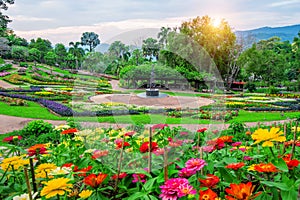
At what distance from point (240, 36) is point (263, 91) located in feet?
24.5

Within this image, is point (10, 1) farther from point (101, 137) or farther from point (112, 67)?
point (101, 137)

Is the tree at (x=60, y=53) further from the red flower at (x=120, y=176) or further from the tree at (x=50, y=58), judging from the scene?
the red flower at (x=120, y=176)

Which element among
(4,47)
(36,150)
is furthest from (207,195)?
(4,47)

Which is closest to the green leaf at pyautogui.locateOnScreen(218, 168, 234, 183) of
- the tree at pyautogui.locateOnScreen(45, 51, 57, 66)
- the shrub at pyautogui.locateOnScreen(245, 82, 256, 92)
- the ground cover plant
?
the ground cover plant

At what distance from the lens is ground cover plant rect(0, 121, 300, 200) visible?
1112mm

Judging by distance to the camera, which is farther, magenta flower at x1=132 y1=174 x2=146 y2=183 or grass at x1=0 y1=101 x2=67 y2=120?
grass at x1=0 y1=101 x2=67 y2=120

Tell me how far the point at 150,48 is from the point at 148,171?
4.25ft

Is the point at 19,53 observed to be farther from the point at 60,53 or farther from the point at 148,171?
the point at 148,171

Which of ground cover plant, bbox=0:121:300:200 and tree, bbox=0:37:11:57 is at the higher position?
tree, bbox=0:37:11:57

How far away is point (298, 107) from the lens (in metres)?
11.8

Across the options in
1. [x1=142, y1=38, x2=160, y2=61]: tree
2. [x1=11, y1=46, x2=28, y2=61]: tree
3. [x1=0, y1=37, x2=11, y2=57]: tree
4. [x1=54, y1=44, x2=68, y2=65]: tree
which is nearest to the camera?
[x1=142, y1=38, x2=160, y2=61]: tree

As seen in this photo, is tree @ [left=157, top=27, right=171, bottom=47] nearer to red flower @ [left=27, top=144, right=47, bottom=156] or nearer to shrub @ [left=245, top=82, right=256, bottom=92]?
red flower @ [left=27, top=144, right=47, bottom=156]

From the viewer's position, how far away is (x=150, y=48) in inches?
94.7

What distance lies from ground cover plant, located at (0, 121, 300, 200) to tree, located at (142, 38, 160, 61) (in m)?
0.72
